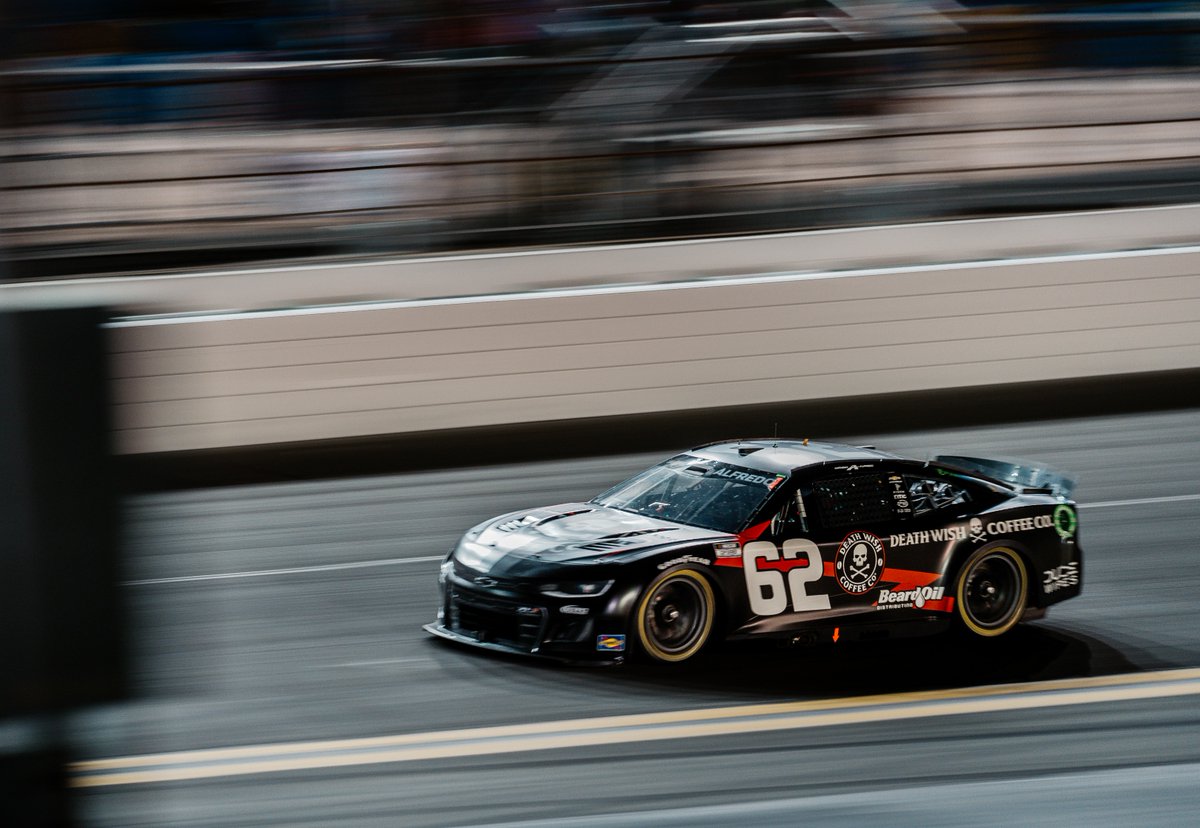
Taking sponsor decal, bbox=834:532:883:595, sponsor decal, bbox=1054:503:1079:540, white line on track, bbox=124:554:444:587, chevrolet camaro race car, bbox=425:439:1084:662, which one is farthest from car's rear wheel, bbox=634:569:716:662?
white line on track, bbox=124:554:444:587

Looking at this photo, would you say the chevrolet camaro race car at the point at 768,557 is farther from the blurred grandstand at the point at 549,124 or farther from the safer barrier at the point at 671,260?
the blurred grandstand at the point at 549,124

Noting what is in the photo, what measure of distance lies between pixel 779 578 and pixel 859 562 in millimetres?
453

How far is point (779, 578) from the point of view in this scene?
24.8ft

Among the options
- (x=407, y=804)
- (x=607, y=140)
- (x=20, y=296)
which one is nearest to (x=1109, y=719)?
(x=407, y=804)

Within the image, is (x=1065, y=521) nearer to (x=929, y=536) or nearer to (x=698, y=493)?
(x=929, y=536)

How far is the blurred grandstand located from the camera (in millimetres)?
13008

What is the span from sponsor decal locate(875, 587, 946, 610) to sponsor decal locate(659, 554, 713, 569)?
38.9 inches

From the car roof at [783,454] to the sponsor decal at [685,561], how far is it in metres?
0.76

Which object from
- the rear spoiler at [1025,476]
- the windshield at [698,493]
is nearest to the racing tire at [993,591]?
the rear spoiler at [1025,476]

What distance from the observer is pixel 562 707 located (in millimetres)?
6980

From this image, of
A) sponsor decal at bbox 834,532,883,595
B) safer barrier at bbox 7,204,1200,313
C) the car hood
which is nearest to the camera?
the car hood

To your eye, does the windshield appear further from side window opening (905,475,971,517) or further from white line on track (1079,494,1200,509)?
white line on track (1079,494,1200,509)

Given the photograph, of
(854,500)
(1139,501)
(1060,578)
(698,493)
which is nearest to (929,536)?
(854,500)

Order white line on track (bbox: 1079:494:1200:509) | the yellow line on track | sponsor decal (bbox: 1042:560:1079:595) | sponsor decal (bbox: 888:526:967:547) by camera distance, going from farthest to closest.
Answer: white line on track (bbox: 1079:494:1200:509), sponsor decal (bbox: 1042:560:1079:595), sponsor decal (bbox: 888:526:967:547), the yellow line on track
